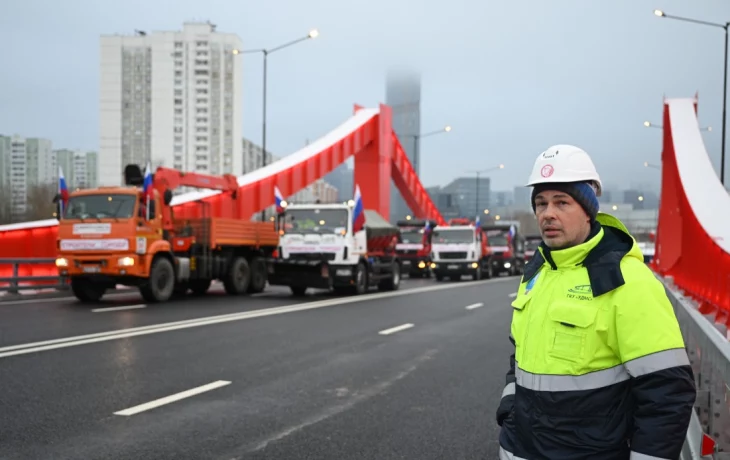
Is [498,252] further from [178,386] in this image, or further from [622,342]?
[622,342]

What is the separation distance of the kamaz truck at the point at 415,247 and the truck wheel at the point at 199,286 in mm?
17072

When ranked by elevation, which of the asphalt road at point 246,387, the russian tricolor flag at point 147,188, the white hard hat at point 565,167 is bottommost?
the asphalt road at point 246,387

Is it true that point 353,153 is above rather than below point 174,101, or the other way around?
below

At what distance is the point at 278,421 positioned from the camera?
6.68m

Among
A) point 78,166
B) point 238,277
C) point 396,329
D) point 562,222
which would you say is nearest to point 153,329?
point 396,329

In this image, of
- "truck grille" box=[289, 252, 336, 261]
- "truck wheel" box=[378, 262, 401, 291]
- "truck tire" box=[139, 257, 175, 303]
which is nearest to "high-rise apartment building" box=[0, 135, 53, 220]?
"truck wheel" box=[378, 262, 401, 291]

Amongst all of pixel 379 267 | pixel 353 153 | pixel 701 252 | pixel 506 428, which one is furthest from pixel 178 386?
pixel 353 153

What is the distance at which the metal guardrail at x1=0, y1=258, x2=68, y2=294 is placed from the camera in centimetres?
1997

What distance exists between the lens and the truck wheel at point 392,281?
1015 inches

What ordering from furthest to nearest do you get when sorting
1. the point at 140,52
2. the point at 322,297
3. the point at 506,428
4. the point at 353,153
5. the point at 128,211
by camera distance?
the point at 140,52 → the point at 353,153 → the point at 322,297 → the point at 128,211 → the point at 506,428

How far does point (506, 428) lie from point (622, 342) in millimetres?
605

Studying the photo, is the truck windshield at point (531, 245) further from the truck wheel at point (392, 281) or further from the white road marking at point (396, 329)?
the white road marking at point (396, 329)

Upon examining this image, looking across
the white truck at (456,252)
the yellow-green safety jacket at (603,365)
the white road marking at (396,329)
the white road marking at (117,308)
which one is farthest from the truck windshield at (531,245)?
the yellow-green safety jacket at (603,365)

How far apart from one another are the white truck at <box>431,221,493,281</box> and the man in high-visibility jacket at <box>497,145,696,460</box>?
1319 inches
